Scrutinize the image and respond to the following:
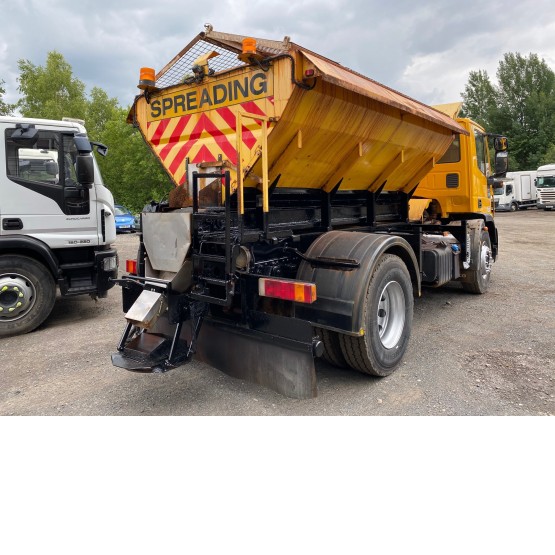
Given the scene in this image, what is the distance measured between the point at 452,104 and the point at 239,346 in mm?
5969

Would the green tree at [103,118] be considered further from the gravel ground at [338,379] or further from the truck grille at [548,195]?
the truck grille at [548,195]

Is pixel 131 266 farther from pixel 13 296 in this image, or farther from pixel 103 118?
pixel 103 118

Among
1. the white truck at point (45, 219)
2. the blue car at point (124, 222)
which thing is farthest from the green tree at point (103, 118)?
the white truck at point (45, 219)

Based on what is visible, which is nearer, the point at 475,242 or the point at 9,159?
the point at 9,159

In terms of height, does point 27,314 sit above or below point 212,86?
below

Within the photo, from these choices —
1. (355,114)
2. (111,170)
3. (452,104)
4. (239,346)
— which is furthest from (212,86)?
(111,170)

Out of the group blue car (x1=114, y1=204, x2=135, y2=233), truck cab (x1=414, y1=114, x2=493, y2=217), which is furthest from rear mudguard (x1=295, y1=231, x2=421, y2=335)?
blue car (x1=114, y1=204, x2=135, y2=233)

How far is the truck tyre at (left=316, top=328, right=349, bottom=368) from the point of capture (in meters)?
3.96

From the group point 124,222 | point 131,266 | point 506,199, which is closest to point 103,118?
point 124,222

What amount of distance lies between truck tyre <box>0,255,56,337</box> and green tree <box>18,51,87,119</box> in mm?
30136

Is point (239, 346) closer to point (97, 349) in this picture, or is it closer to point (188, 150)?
point (188, 150)

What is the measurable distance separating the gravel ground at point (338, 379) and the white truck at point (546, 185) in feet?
93.9

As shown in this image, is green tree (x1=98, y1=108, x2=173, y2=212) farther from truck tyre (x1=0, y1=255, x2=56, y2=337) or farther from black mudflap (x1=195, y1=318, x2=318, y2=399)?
black mudflap (x1=195, y1=318, x2=318, y2=399)

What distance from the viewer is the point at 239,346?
12.4ft
